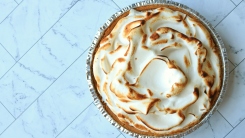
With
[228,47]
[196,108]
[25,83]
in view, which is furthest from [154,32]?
[25,83]

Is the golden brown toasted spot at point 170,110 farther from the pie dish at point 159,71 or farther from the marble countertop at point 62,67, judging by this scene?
the marble countertop at point 62,67

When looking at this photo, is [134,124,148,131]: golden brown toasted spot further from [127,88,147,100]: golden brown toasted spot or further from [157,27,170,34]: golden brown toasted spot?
[157,27,170,34]: golden brown toasted spot

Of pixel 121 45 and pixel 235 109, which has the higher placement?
pixel 121 45

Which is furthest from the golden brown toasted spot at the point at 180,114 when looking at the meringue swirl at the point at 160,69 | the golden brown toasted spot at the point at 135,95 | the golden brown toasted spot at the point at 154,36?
the golden brown toasted spot at the point at 154,36

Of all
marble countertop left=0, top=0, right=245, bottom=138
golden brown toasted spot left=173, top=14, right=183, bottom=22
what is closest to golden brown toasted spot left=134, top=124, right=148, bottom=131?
marble countertop left=0, top=0, right=245, bottom=138

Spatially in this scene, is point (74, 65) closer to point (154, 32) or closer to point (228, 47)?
point (154, 32)

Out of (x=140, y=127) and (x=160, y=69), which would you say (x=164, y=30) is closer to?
(x=160, y=69)
